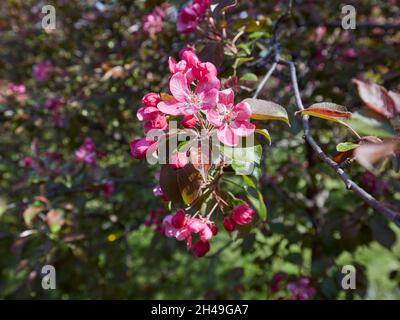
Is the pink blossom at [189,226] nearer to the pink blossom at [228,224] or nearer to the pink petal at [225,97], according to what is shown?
the pink blossom at [228,224]

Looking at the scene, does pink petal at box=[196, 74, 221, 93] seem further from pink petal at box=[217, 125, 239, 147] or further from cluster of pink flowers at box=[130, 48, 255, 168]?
pink petal at box=[217, 125, 239, 147]

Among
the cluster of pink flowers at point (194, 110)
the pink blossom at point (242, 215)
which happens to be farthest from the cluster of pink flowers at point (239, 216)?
the cluster of pink flowers at point (194, 110)

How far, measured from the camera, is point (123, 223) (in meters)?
2.59

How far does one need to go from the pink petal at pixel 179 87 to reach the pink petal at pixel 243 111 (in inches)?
4.9

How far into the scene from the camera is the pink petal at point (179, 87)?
0.97 meters

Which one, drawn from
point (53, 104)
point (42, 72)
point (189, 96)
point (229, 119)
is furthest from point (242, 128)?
point (42, 72)

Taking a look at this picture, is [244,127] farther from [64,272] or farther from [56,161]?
[64,272]

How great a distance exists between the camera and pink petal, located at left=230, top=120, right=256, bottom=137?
95cm

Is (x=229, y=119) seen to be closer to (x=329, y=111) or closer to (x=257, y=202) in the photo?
(x=329, y=111)

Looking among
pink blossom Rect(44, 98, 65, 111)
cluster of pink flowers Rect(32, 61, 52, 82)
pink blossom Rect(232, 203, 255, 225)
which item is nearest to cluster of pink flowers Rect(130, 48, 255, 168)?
pink blossom Rect(232, 203, 255, 225)

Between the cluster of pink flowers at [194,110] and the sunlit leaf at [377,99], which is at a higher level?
the cluster of pink flowers at [194,110]

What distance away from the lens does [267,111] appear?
979 mm

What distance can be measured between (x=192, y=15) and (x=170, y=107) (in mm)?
587

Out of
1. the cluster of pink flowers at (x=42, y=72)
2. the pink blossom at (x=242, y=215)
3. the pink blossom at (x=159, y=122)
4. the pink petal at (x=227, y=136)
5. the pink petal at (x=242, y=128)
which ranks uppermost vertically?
the cluster of pink flowers at (x=42, y=72)
